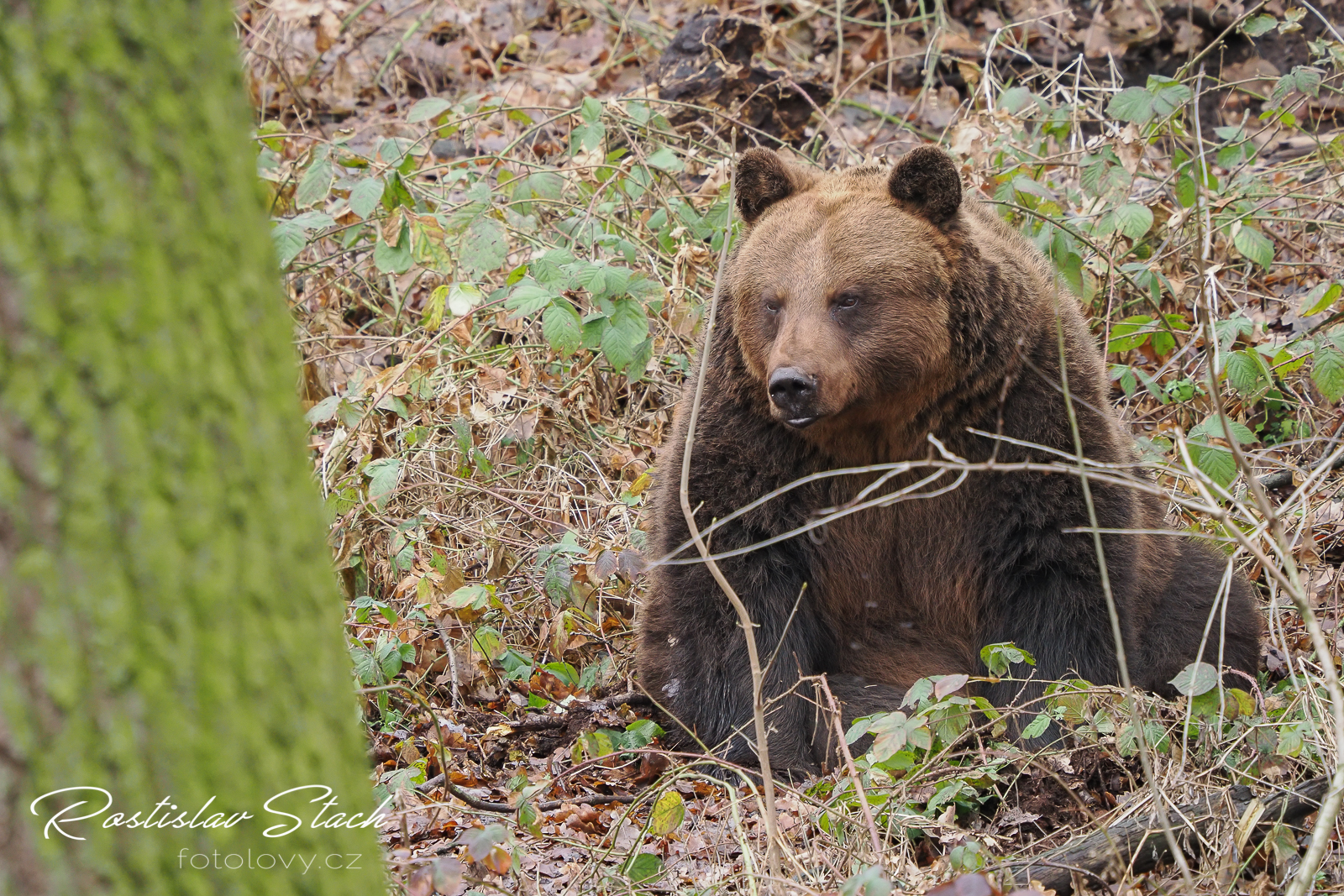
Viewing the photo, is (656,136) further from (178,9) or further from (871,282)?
(178,9)

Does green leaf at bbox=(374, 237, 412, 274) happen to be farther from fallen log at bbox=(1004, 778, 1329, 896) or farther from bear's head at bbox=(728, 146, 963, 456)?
fallen log at bbox=(1004, 778, 1329, 896)

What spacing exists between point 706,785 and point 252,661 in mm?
2635

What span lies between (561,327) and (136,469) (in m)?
3.15

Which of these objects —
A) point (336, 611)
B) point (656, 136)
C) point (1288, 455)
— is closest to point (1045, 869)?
point (336, 611)

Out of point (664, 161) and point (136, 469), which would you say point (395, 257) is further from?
point (136, 469)

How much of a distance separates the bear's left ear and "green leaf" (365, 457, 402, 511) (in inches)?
81.8

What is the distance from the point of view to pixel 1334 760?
2.89 meters

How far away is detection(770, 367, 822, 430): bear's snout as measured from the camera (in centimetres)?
379

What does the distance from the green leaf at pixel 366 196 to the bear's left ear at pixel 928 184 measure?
1.93m

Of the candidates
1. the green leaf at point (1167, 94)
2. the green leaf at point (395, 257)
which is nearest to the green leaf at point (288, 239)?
the green leaf at point (395, 257)

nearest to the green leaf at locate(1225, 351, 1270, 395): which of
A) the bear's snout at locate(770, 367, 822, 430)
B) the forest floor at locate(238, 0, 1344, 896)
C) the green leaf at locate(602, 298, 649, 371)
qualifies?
the forest floor at locate(238, 0, 1344, 896)

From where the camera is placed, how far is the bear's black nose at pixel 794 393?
379cm

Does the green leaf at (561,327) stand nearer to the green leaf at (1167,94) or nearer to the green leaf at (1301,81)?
the green leaf at (1167,94)

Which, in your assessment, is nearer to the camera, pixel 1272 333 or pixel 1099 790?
pixel 1099 790
